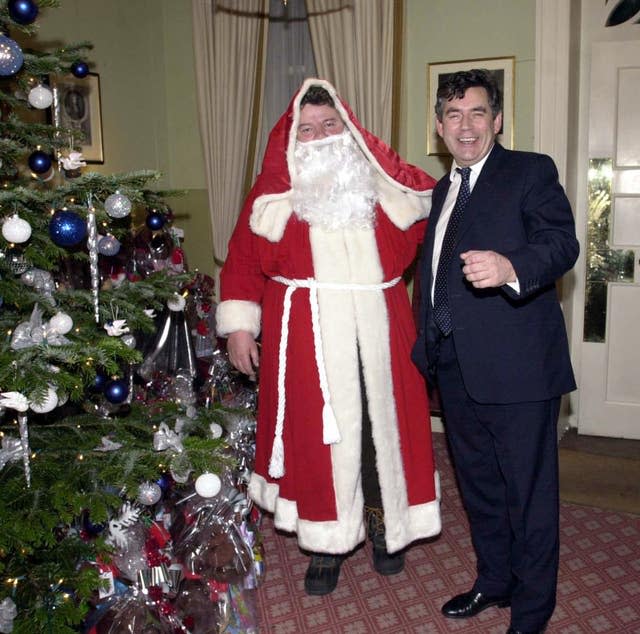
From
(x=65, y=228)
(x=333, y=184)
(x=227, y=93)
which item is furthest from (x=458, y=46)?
(x=65, y=228)

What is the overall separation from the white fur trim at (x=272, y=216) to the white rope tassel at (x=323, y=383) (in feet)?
0.74

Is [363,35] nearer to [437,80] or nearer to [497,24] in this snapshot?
[437,80]

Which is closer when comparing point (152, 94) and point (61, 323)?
point (61, 323)

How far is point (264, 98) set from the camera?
4195mm

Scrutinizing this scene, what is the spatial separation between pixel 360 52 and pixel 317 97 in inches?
57.9

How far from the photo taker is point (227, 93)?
4.05m

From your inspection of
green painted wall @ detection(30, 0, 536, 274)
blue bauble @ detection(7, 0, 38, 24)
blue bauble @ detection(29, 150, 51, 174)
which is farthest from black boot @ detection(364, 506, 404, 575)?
green painted wall @ detection(30, 0, 536, 274)

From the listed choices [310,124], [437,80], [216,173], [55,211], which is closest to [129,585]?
[55,211]

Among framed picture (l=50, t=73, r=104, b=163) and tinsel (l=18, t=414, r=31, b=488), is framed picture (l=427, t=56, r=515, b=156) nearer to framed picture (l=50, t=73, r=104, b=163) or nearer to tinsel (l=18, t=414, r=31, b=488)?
framed picture (l=50, t=73, r=104, b=163)

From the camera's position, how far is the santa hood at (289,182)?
93.2 inches

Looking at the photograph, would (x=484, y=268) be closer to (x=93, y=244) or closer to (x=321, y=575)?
(x=93, y=244)

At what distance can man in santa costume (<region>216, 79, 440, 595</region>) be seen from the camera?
7.63ft

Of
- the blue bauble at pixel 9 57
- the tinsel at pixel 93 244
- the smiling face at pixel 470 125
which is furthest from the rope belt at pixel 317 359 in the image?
the blue bauble at pixel 9 57

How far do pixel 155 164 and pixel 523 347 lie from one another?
3041 mm
